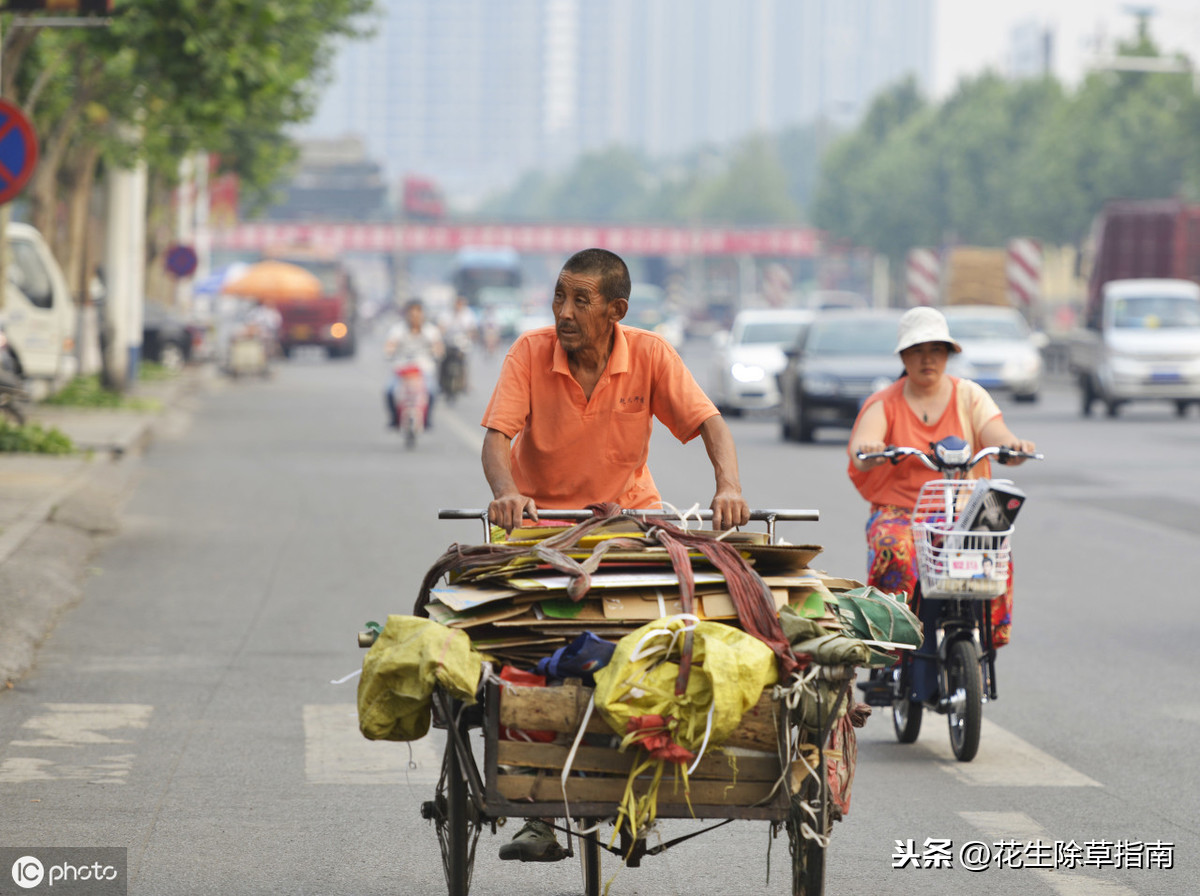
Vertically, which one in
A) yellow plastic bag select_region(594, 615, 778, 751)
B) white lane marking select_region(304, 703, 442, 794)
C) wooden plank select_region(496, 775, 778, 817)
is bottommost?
white lane marking select_region(304, 703, 442, 794)

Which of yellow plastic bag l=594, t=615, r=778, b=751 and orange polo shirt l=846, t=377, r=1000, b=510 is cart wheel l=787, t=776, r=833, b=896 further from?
orange polo shirt l=846, t=377, r=1000, b=510

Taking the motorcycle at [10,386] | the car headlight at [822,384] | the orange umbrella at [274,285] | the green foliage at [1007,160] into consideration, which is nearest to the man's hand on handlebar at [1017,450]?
the motorcycle at [10,386]

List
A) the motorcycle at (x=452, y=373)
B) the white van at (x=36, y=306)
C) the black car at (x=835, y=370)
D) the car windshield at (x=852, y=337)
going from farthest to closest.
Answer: the motorcycle at (x=452, y=373) → the white van at (x=36, y=306) → the car windshield at (x=852, y=337) → the black car at (x=835, y=370)

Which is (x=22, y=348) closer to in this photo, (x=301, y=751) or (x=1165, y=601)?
(x=1165, y=601)

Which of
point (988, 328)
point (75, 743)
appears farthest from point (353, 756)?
point (988, 328)

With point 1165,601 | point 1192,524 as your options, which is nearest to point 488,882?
point 1165,601

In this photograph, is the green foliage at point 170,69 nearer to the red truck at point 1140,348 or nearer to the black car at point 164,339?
the black car at point 164,339

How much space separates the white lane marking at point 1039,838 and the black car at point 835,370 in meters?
16.4

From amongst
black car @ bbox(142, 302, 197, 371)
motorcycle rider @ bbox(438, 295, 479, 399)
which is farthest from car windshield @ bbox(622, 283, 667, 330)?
motorcycle rider @ bbox(438, 295, 479, 399)

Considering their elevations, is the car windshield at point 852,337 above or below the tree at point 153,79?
below

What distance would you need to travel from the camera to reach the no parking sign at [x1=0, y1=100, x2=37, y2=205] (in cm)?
1273

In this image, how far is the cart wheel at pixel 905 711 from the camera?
7.18 metres

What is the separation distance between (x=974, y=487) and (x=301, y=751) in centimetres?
254

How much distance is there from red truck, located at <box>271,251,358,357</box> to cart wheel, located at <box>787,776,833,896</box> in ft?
167
